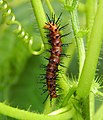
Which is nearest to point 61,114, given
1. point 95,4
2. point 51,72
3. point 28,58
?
point 51,72

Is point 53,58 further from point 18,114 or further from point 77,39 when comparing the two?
point 18,114

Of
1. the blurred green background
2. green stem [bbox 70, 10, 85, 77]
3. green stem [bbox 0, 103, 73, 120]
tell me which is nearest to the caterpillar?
green stem [bbox 70, 10, 85, 77]

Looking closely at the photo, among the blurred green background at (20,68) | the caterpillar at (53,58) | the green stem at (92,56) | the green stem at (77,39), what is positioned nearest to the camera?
the green stem at (92,56)

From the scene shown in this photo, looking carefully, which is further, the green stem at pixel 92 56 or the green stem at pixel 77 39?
the green stem at pixel 77 39

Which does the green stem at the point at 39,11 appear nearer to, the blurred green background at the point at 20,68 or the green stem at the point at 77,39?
the green stem at the point at 77,39

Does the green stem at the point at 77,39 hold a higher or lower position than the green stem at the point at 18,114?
higher

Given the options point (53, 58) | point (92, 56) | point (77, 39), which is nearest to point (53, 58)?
point (53, 58)

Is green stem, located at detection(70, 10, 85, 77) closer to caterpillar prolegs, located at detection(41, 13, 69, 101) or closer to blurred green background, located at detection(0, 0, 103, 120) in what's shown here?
caterpillar prolegs, located at detection(41, 13, 69, 101)

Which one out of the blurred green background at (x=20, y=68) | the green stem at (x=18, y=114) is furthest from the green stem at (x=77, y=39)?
the blurred green background at (x=20, y=68)

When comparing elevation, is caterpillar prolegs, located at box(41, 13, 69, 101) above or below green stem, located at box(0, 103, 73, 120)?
above

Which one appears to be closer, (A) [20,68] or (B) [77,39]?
(B) [77,39]
